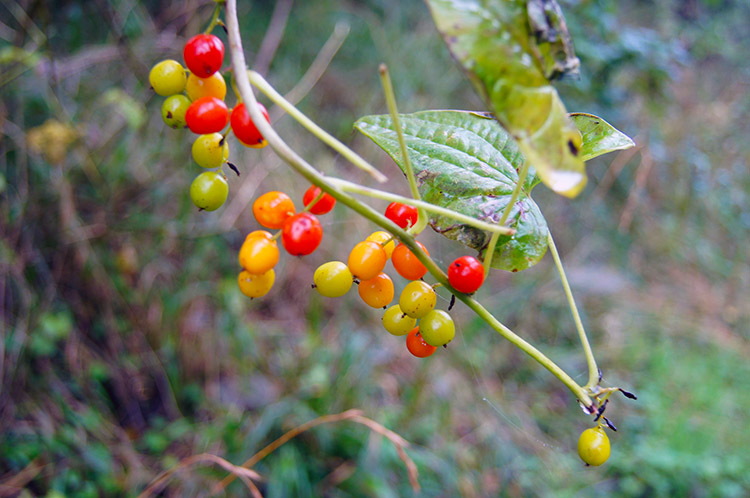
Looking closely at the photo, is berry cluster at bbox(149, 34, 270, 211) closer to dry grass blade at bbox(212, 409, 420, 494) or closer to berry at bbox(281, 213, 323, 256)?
berry at bbox(281, 213, 323, 256)

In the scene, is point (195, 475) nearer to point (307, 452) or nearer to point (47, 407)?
point (307, 452)

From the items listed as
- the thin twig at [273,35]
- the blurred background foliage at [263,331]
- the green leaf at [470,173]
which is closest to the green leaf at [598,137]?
the green leaf at [470,173]

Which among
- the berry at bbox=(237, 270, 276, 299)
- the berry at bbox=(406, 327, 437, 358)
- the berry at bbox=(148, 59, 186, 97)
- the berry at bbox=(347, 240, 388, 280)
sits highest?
the berry at bbox=(148, 59, 186, 97)

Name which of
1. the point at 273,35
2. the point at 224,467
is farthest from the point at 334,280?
the point at 273,35

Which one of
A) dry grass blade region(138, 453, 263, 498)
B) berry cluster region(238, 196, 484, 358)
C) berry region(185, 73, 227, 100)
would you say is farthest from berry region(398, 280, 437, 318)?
dry grass blade region(138, 453, 263, 498)

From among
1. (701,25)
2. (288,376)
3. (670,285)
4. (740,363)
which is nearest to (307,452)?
(288,376)

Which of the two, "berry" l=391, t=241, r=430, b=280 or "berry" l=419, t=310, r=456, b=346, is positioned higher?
"berry" l=391, t=241, r=430, b=280
